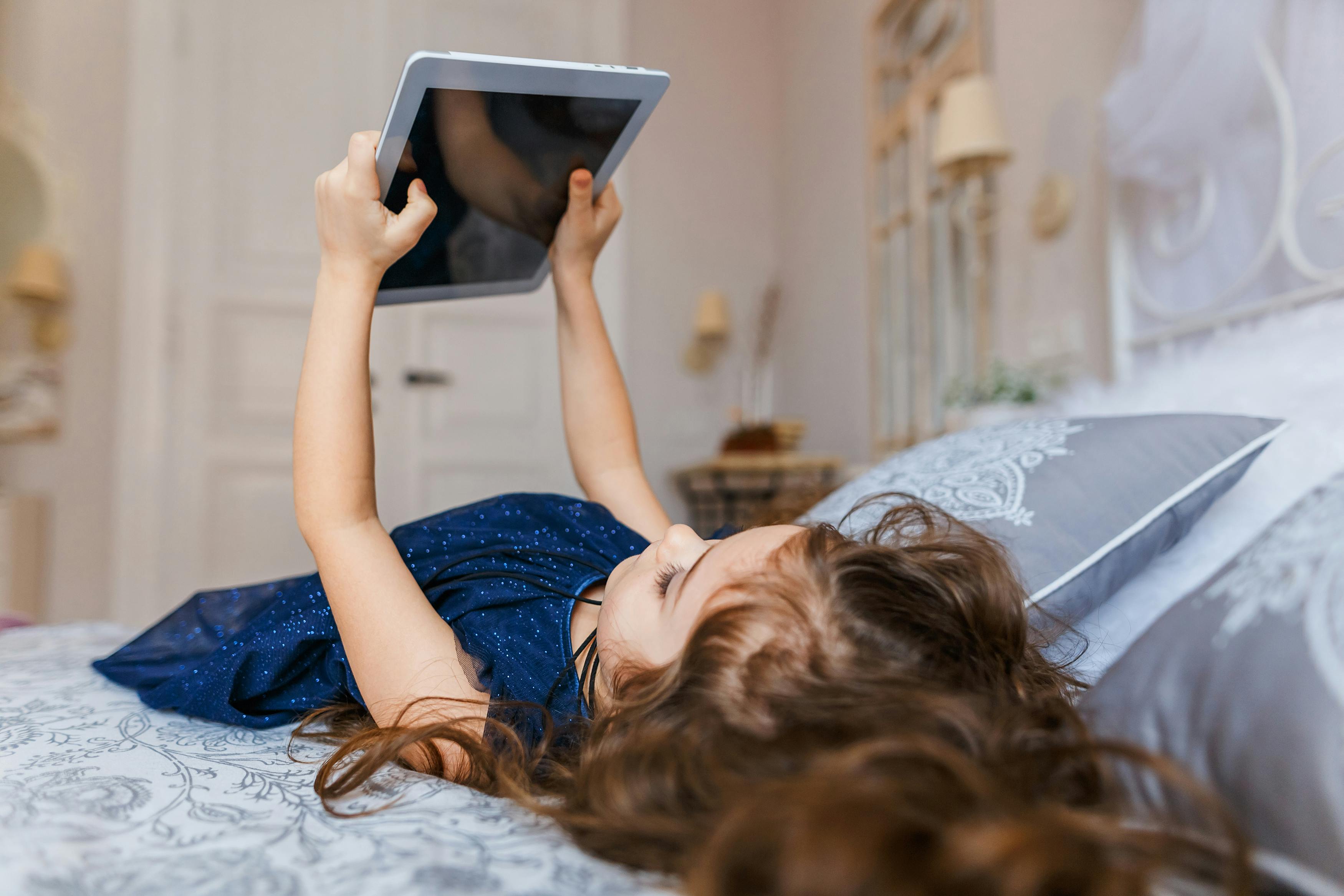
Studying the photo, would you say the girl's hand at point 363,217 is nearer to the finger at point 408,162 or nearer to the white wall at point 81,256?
the finger at point 408,162

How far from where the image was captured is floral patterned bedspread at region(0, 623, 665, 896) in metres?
0.40

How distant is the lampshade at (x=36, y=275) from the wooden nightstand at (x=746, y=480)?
89.7 inches

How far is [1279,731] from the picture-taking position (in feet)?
1.22

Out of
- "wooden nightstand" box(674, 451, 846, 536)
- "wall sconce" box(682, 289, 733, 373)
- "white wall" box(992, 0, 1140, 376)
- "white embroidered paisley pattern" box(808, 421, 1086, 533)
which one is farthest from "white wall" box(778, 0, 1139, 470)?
Result: "white embroidered paisley pattern" box(808, 421, 1086, 533)

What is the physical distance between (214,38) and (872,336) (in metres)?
2.45

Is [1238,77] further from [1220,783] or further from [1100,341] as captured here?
[1220,783]

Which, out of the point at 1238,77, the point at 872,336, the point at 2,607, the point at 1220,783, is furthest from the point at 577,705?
the point at 2,607

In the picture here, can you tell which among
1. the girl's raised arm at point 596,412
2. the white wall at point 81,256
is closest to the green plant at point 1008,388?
the girl's raised arm at point 596,412

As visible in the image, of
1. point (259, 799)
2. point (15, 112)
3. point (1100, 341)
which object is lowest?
point (259, 799)

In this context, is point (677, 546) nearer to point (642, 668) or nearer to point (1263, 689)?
point (642, 668)

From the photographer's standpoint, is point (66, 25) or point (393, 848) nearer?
point (393, 848)

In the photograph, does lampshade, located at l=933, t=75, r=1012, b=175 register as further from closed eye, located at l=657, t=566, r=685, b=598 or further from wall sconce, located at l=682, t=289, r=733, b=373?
wall sconce, located at l=682, t=289, r=733, b=373

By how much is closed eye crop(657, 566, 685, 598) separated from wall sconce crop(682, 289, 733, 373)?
114 inches

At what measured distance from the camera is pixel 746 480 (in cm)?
301
